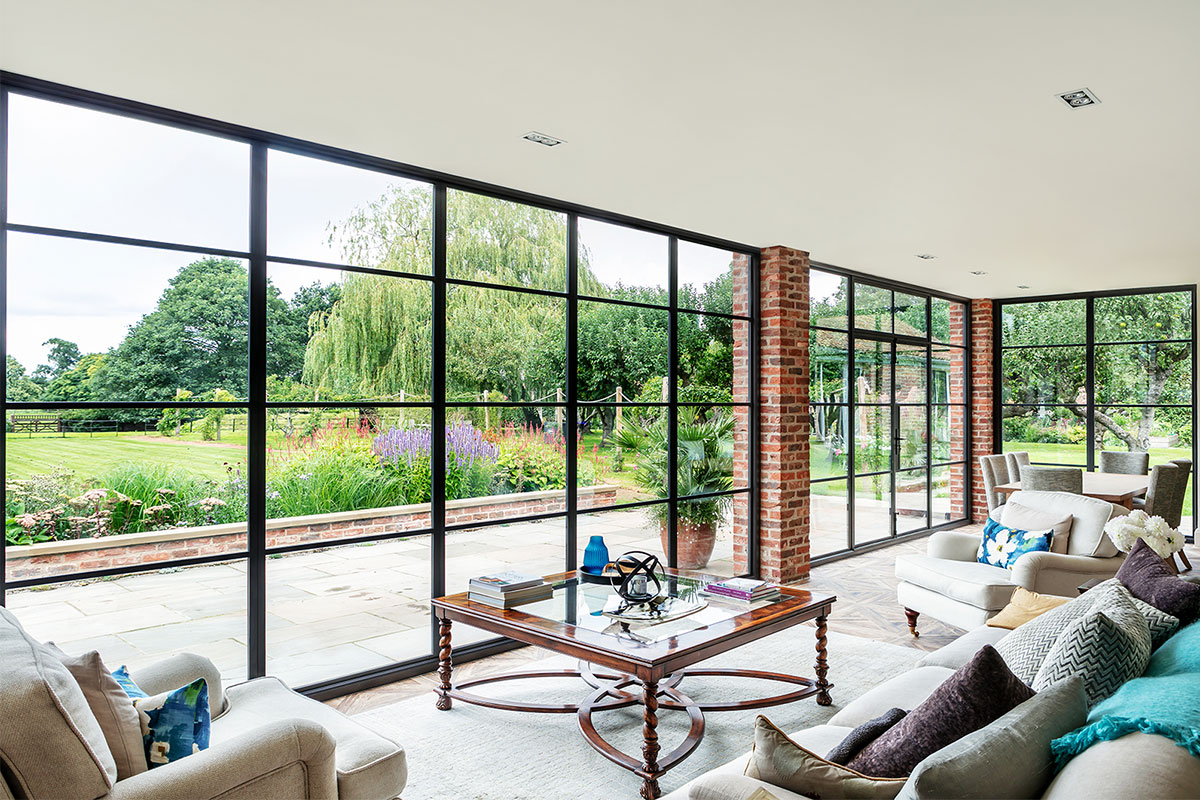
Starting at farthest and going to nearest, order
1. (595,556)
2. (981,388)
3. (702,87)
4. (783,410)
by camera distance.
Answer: (981,388)
(783,410)
(595,556)
(702,87)

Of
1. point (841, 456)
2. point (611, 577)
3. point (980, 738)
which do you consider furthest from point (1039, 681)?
point (841, 456)

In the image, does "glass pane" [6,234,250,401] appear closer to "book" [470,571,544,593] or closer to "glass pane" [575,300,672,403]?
"book" [470,571,544,593]

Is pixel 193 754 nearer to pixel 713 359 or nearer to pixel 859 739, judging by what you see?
pixel 859 739

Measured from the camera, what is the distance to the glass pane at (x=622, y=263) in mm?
4855

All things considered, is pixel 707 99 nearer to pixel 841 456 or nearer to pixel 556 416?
pixel 556 416

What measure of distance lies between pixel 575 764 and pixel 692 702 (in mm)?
702

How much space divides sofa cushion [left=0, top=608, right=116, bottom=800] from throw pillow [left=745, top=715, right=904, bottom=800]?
4.60ft

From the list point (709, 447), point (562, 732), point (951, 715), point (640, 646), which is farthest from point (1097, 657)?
point (709, 447)

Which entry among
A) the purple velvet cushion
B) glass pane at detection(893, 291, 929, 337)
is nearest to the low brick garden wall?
the purple velvet cushion

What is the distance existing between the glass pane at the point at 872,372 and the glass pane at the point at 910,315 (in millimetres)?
382

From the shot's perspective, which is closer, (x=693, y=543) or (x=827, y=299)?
(x=693, y=543)

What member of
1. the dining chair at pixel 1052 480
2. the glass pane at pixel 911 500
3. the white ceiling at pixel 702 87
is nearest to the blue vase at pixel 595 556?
the white ceiling at pixel 702 87

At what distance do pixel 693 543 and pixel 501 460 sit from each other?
74.1 inches

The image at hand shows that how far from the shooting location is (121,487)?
313 cm
